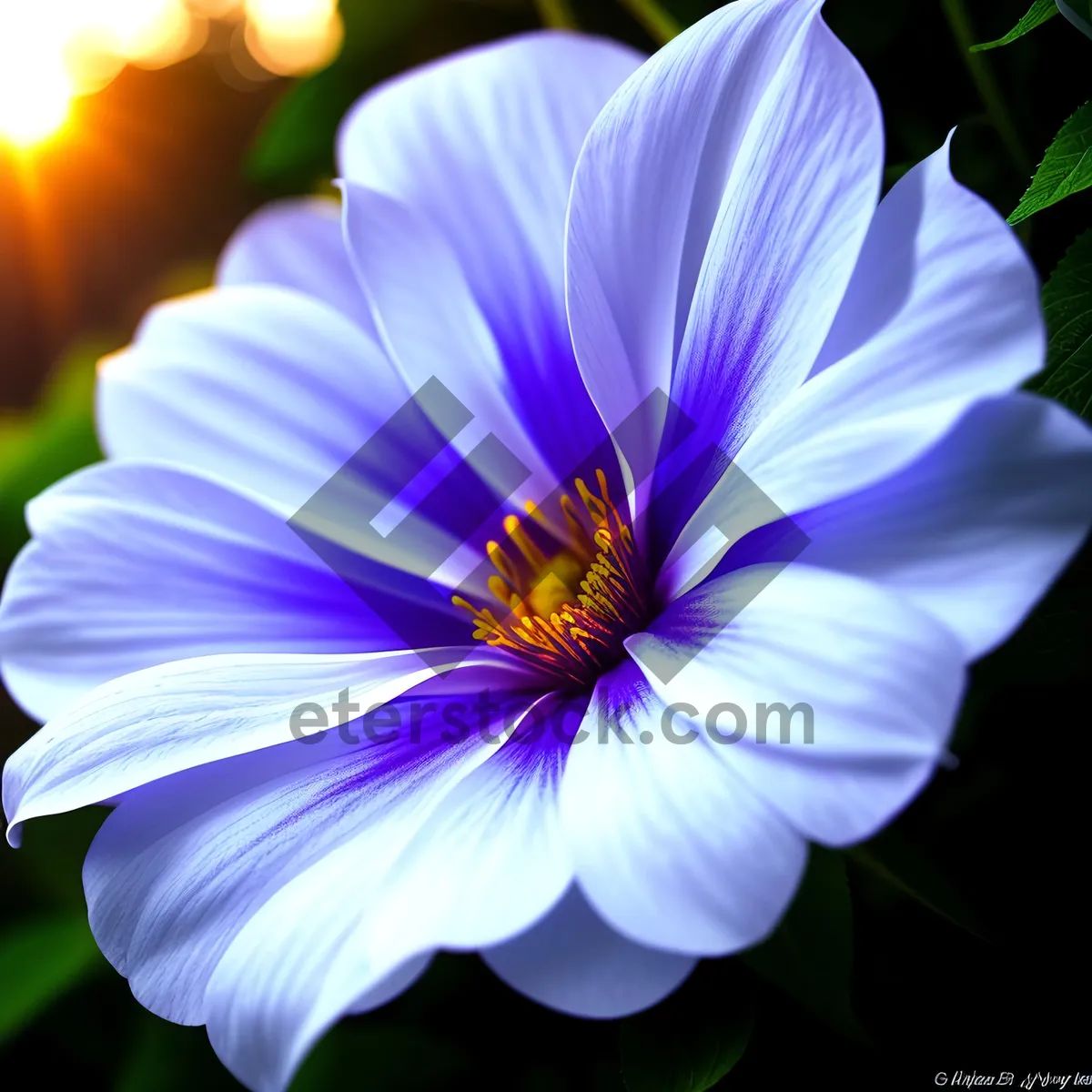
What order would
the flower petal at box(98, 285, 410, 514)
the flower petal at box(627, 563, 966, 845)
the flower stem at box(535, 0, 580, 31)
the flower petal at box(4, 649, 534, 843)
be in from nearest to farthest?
the flower petal at box(627, 563, 966, 845) < the flower petal at box(4, 649, 534, 843) < the flower petal at box(98, 285, 410, 514) < the flower stem at box(535, 0, 580, 31)

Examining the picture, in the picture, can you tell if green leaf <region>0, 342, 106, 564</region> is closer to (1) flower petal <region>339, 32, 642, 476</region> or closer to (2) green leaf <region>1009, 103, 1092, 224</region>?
(1) flower petal <region>339, 32, 642, 476</region>

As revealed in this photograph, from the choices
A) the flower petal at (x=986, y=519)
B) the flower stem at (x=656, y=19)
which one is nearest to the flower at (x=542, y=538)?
the flower petal at (x=986, y=519)

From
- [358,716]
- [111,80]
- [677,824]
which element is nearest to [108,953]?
[358,716]

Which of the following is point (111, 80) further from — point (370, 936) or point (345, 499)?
point (370, 936)

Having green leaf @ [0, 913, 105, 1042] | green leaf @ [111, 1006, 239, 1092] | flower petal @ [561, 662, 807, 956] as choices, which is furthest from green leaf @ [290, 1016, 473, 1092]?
flower petal @ [561, 662, 807, 956]

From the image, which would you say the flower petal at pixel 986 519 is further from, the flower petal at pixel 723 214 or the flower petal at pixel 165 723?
the flower petal at pixel 165 723

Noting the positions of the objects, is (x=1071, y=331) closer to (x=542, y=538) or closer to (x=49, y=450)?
(x=542, y=538)
